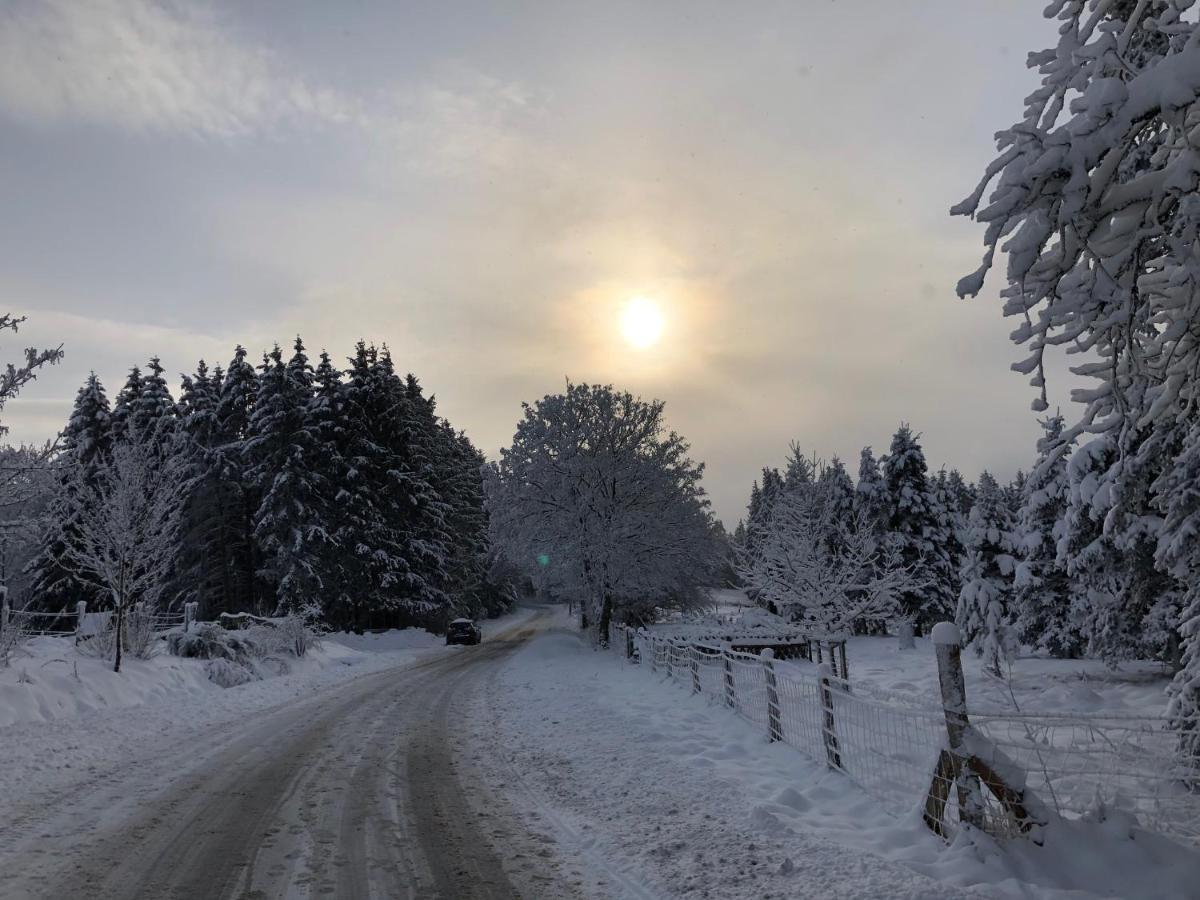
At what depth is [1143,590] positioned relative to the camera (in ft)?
45.1

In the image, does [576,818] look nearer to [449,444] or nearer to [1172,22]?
[1172,22]

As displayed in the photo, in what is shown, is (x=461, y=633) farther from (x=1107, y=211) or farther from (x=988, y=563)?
(x=1107, y=211)

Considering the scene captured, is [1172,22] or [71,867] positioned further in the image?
[71,867]

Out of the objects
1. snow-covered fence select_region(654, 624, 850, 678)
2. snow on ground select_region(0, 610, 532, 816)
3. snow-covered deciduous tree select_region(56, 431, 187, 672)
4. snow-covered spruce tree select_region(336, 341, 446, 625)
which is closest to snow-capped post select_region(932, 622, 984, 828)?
snow on ground select_region(0, 610, 532, 816)

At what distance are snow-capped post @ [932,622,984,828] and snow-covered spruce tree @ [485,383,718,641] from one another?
23.8m

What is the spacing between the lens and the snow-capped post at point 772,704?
33.9ft

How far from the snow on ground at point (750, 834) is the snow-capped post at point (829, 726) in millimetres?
191

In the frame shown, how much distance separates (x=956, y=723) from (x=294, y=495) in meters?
35.4

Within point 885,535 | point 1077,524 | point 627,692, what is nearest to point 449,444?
point 885,535

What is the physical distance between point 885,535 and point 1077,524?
28.2 meters

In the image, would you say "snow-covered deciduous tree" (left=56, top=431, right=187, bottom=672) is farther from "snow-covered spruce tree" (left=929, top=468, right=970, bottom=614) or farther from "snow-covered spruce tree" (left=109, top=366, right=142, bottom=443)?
"snow-covered spruce tree" (left=929, top=468, right=970, bottom=614)

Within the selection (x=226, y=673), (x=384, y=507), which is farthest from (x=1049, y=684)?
(x=384, y=507)

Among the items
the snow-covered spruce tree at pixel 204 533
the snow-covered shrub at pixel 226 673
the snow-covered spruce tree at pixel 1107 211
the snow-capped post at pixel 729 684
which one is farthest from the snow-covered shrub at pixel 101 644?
the snow-covered spruce tree at pixel 204 533

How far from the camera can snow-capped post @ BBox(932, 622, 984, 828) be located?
19.4 ft
